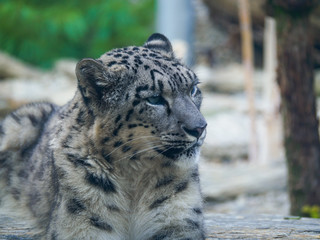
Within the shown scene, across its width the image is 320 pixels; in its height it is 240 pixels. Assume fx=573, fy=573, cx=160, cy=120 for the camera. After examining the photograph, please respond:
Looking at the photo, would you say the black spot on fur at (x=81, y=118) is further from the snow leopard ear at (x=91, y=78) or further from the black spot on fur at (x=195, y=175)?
the black spot on fur at (x=195, y=175)

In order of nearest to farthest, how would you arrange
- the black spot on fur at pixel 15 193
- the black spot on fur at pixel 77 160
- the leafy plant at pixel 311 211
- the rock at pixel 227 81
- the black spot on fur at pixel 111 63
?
the black spot on fur at pixel 77 160, the black spot on fur at pixel 111 63, the black spot on fur at pixel 15 193, the leafy plant at pixel 311 211, the rock at pixel 227 81

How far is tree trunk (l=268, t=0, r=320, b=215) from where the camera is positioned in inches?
309

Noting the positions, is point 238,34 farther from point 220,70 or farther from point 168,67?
point 168,67

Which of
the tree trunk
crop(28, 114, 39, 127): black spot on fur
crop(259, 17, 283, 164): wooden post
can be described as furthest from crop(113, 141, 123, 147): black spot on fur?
crop(259, 17, 283, 164): wooden post

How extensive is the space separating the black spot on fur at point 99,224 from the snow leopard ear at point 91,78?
3.26 feet

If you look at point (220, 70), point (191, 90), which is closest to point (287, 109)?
point (191, 90)

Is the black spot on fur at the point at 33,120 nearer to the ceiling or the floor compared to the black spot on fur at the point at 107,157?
nearer to the ceiling

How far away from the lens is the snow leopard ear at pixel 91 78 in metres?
4.72

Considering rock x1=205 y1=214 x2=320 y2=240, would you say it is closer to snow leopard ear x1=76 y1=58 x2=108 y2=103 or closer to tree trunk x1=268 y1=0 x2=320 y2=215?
tree trunk x1=268 y1=0 x2=320 y2=215

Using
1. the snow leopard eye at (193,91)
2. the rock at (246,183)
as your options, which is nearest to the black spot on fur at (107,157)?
the snow leopard eye at (193,91)

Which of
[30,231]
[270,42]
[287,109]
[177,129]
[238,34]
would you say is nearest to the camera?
[177,129]

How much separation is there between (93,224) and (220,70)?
574 inches

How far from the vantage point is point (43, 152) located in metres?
5.96

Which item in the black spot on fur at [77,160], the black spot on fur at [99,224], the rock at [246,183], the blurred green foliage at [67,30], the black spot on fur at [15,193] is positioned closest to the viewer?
the black spot on fur at [99,224]
